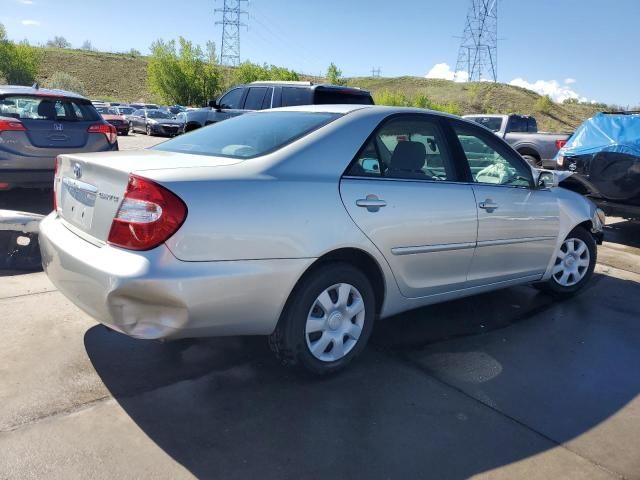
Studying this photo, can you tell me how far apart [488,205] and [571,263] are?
1.65 metres

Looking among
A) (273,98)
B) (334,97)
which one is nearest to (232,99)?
(273,98)

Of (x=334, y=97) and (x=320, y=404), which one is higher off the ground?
(x=334, y=97)

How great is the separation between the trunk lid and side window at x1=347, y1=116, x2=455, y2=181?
2.83 ft

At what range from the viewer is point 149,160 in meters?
3.10

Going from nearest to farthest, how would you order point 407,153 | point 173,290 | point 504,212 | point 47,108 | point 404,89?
1. point 173,290
2. point 407,153
3. point 504,212
4. point 47,108
5. point 404,89

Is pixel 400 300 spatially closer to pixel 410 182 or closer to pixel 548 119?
pixel 410 182

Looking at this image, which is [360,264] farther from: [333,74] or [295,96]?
[333,74]

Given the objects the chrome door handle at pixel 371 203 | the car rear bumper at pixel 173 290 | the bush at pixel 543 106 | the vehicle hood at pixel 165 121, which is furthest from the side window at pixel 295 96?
the bush at pixel 543 106

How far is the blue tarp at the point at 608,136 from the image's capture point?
7.46m

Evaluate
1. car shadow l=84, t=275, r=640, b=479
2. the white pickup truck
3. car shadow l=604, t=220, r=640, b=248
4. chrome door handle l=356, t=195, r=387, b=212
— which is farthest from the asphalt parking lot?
the white pickup truck

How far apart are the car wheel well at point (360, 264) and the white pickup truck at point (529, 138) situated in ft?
33.4

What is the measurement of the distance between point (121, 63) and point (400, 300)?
10191cm

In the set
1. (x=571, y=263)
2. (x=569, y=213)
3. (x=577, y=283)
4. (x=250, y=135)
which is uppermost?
(x=250, y=135)

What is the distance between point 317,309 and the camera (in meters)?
3.22
